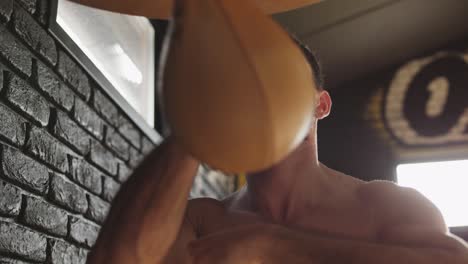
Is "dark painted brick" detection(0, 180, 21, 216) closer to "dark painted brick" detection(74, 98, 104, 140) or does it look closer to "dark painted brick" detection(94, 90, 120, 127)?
"dark painted brick" detection(74, 98, 104, 140)

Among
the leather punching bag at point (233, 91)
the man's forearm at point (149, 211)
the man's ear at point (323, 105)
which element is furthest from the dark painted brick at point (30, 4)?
the leather punching bag at point (233, 91)

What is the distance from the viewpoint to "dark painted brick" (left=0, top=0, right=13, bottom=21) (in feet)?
4.39

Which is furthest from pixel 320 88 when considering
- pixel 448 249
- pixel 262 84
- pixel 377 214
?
pixel 262 84

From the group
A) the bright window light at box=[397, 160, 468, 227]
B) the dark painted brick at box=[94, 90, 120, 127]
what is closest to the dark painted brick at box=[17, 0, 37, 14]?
the dark painted brick at box=[94, 90, 120, 127]

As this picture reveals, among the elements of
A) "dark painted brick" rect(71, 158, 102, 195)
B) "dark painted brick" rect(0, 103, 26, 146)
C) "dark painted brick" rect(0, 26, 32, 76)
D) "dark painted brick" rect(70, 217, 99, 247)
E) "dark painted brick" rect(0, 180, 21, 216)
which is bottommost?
"dark painted brick" rect(70, 217, 99, 247)

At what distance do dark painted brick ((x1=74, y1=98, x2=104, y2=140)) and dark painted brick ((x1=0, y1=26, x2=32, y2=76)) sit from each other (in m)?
0.28

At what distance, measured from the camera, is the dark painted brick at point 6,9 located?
52.7 inches

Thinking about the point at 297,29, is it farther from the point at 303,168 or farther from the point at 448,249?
the point at 448,249

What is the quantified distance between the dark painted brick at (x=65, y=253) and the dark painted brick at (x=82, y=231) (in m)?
0.03

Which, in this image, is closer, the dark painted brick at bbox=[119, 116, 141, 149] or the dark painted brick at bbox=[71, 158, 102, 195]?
the dark painted brick at bbox=[71, 158, 102, 195]

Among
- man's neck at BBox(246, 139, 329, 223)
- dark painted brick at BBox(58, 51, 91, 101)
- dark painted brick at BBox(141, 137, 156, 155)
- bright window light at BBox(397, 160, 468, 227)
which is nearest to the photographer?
man's neck at BBox(246, 139, 329, 223)

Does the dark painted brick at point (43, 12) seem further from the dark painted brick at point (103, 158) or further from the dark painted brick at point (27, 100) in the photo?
the dark painted brick at point (103, 158)

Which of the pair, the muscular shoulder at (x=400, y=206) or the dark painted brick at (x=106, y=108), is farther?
the dark painted brick at (x=106, y=108)

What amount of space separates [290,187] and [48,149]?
2.20ft
